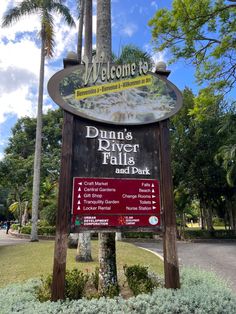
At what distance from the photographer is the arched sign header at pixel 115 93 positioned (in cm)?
515

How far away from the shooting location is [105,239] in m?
5.68

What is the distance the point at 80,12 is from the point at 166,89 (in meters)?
13.0

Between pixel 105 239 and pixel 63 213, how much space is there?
137 centimetres

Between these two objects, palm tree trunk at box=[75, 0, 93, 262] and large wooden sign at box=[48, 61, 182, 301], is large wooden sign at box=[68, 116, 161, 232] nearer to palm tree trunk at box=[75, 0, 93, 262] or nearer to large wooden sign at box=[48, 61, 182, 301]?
large wooden sign at box=[48, 61, 182, 301]

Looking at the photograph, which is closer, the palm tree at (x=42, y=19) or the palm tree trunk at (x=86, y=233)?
the palm tree trunk at (x=86, y=233)

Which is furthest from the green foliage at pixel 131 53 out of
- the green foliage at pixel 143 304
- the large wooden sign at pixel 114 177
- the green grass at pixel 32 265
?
the green foliage at pixel 143 304

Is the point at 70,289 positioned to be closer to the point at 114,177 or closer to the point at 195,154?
the point at 114,177

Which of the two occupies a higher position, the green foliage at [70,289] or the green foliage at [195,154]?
the green foliage at [195,154]

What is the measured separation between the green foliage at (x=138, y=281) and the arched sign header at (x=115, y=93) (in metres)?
2.94

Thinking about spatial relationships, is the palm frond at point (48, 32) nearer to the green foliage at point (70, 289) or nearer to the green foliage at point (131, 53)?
the green foliage at point (131, 53)

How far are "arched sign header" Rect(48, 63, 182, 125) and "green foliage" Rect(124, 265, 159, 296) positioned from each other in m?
2.94

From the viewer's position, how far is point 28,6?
60.5 ft

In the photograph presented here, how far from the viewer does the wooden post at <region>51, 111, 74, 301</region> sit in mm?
4465

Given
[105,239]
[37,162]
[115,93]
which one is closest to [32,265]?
[105,239]
